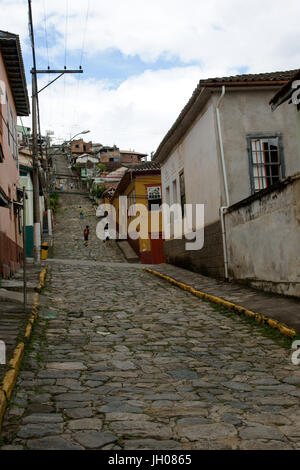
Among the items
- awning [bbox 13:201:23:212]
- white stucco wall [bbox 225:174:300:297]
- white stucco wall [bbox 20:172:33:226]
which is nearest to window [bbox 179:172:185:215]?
white stucco wall [bbox 225:174:300:297]

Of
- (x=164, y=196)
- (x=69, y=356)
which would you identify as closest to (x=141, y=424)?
(x=69, y=356)

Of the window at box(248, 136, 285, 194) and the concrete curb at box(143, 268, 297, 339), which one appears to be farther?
the window at box(248, 136, 285, 194)

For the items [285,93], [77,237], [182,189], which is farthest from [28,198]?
[285,93]

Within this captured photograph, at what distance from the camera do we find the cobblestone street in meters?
3.76

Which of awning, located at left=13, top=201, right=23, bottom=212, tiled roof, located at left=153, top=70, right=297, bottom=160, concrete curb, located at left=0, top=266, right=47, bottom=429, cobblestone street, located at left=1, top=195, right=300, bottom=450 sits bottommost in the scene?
cobblestone street, located at left=1, top=195, right=300, bottom=450

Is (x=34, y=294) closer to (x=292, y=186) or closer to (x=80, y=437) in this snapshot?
(x=292, y=186)

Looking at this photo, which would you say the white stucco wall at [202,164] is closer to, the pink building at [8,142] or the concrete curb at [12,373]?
the pink building at [8,142]

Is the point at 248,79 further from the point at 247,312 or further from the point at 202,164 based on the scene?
the point at 247,312

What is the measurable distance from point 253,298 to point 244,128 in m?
4.98

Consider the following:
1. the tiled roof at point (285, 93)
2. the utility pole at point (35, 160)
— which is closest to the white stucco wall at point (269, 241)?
the tiled roof at point (285, 93)

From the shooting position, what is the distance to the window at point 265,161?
43.2 feet

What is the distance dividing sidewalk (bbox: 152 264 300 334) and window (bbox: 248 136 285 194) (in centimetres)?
279

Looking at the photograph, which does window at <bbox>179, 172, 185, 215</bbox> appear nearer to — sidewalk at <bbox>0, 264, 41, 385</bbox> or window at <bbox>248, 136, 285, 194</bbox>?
window at <bbox>248, 136, 285, 194</bbox>

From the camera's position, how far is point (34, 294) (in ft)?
36.7
